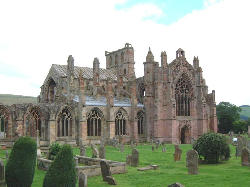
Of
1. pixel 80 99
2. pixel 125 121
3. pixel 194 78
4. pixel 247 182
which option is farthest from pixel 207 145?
pixel 194 78

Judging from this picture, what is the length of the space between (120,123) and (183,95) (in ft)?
35.4

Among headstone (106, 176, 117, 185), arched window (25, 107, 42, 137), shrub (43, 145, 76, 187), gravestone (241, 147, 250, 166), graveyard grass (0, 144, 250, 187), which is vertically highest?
arched window (25, 107, 42, 137)

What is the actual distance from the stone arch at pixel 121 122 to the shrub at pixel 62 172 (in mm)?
32059

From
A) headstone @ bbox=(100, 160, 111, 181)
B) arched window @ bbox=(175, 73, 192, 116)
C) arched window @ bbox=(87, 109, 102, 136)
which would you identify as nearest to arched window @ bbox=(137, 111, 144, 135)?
arched window @ bbox=(175, 73, 192, 116)

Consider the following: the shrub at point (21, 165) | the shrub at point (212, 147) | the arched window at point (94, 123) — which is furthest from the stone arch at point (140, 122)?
the shrub at point (21, 165)

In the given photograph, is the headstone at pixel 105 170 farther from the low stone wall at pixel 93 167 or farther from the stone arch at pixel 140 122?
the stone arch at pixel 140 122

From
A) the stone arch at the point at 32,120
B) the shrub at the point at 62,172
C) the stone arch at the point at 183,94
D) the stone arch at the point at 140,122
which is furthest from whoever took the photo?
the stone arch at the point at 183,94

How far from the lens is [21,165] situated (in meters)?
13.9

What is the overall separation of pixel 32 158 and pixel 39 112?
83.4 feet

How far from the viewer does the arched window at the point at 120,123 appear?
45.1m

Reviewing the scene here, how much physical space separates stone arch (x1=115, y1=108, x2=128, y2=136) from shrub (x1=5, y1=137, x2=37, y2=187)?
30622mm

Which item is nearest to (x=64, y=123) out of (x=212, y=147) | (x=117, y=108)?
(x=117, y=108)

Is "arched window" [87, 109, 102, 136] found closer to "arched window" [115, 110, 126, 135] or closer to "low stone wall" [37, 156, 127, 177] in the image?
"arched window" [115, 110, 126, 135]

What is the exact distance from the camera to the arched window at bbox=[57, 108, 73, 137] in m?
39.7
